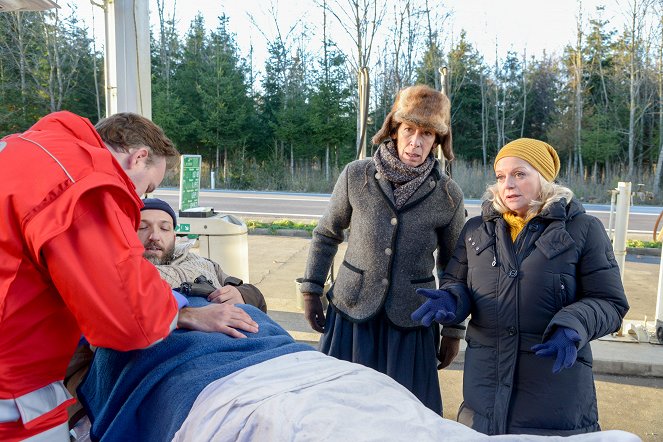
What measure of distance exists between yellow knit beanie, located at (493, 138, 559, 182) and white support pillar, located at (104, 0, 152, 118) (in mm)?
3161

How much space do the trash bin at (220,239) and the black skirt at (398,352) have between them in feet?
7.87

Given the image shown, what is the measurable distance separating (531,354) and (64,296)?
171cm

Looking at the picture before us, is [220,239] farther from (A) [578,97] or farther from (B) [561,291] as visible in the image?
(A) [578,97]

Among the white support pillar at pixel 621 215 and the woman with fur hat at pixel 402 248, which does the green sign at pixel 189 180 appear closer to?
the woman with fur hat at pixel 402 248

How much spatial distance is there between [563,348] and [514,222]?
570mm

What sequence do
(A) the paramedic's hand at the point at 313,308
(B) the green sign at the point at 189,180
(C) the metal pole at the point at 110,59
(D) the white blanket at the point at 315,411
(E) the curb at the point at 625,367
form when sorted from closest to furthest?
1. (D) the white blanket at the point at 315,411
2. (A) the paramedic's hand at the point at 313,308
3. (C) the metal pole at the point at 110,59
4. (E) the curb at the point at 625,367
5. (B) the green sign at the point at 189,180

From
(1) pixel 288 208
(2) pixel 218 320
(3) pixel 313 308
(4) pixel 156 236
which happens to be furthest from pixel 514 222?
(1) pixel 288 208

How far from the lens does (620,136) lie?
30.2m

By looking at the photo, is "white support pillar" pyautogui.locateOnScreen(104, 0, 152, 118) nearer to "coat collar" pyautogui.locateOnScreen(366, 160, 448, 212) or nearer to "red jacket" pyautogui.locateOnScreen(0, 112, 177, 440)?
"coat collar" pyautogui.locateOnScreen(366, 160, 448, 212)

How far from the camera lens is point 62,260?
1.25 metres

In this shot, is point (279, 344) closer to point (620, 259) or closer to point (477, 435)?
point (477, 435)

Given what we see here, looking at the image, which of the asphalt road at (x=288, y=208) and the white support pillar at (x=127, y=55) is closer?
the white support pillar at (x=127, y=55)

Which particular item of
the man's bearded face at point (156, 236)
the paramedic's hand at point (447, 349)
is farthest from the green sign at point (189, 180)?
the paramedic's hand at point (447, 349)

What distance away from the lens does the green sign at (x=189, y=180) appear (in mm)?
5941
